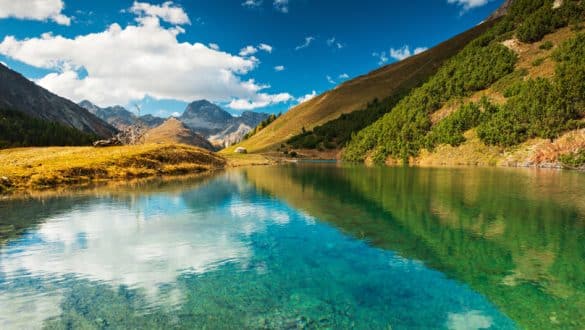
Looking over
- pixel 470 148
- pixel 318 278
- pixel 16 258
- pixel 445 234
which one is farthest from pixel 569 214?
pixel 470 148

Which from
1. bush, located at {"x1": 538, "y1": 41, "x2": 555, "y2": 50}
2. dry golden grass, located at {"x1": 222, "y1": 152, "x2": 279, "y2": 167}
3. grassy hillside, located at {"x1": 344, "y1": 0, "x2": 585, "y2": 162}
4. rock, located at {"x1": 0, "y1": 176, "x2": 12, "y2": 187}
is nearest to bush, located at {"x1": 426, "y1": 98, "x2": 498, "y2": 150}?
grassy hillside, located at {"x1": 344, "y1": 0, "x2": 585, "y2": 162}

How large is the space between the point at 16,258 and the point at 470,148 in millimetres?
133524

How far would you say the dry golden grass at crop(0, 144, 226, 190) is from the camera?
56.3 metres

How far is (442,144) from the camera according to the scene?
13775cm

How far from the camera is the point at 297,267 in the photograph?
19.0 m

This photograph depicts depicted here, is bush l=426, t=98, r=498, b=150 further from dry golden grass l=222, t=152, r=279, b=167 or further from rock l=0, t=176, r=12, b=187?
rock l=0, t=176, r=12, b=187

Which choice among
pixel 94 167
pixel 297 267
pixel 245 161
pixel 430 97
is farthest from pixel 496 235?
pixel 430 97

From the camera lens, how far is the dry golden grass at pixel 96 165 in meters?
56.3

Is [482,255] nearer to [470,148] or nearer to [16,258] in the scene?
[16,258]

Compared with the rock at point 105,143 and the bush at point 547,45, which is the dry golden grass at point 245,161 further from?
the bush at point 547,45

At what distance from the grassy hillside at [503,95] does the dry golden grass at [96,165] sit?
320ft

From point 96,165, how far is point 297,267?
6625 cm

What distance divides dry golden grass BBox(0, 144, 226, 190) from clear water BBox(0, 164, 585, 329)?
78.1ft

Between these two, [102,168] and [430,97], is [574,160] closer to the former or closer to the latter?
[430,97]
